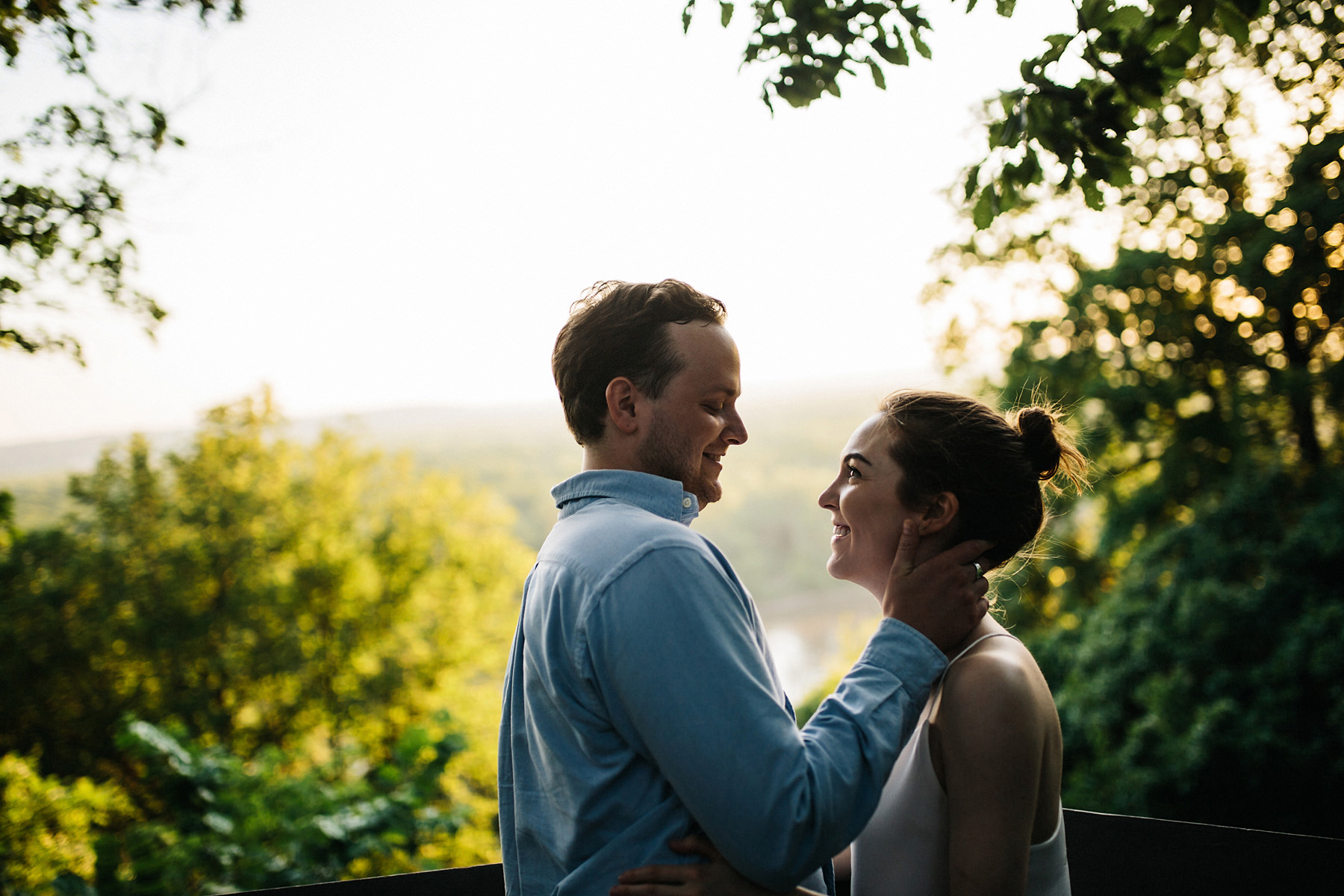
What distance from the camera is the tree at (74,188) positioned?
3.14m

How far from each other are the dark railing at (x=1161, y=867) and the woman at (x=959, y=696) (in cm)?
92

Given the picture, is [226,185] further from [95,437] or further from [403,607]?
[403,607]

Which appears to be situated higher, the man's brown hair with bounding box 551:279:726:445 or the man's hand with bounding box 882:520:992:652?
the man's brown hair with bounding box 551:279:726:445

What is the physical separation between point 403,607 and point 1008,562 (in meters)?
15.5

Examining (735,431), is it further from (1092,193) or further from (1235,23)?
(1235,23)

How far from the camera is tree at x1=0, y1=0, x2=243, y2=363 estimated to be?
3.14 metres

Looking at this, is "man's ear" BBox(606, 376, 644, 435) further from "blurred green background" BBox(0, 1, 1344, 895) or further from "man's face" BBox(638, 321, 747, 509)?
"blurred green background" BBox(0, 1, 1344, 895)

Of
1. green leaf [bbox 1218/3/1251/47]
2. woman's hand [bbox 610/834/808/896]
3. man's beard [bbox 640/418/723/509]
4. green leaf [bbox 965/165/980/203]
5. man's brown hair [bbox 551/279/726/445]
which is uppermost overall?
green leaf [bbox 1218/3/1251/47]

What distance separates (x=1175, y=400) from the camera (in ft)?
22.1

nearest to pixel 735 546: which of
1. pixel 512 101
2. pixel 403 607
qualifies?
pixel 403 607

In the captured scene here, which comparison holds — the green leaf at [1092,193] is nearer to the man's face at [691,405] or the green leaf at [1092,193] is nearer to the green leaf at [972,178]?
the green leaf at [972,178]

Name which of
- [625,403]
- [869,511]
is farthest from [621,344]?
[869,511]

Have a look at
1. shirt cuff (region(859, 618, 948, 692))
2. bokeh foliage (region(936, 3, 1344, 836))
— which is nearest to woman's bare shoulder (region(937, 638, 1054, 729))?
shirt cuff (region(859, 618, 948, 692))

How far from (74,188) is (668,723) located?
396 cm
